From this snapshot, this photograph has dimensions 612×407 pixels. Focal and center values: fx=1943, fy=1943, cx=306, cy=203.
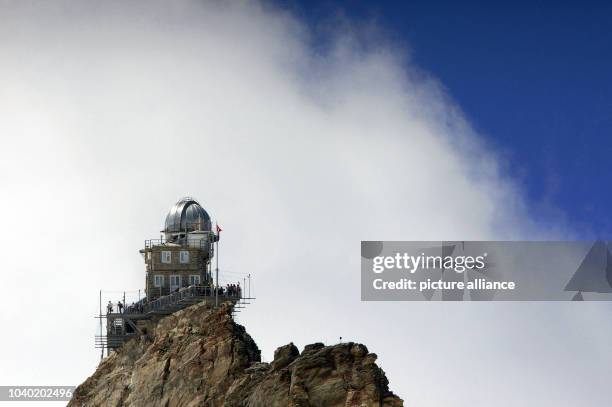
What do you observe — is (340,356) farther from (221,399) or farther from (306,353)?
(221,399)

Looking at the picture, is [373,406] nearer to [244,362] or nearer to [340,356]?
[340,356]

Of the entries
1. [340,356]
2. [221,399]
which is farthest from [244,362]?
[340,356]

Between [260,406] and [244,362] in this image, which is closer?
[260,406]

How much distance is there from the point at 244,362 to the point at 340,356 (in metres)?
20.1

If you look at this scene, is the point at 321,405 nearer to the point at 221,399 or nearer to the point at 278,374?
the point at 278,374

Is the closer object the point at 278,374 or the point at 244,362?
the point at 278,374

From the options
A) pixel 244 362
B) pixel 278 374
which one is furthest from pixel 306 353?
pixel 244 362

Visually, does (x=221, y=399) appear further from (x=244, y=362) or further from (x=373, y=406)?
(x=373, y=406)

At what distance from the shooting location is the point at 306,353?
185 meters

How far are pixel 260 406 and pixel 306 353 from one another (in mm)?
A: 6789

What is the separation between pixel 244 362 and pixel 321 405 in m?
20.2

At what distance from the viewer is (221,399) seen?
19712 centimetres

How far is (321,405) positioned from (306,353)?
6203 mm

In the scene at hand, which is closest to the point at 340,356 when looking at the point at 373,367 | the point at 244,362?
the point at 373,367
